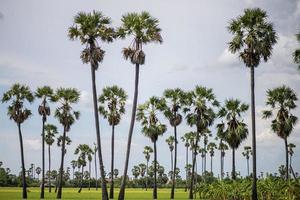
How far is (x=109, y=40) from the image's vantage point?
3984cm

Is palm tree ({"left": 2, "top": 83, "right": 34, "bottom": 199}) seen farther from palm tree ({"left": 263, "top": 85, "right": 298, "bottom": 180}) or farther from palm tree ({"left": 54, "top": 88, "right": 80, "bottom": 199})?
palm tree ({"left": 263, "top": 85, "right": 298, "bottom": 180})

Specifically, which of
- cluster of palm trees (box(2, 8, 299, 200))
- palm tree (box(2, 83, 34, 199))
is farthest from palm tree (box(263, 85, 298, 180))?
palm tree (box(2, 83, 34, 199))

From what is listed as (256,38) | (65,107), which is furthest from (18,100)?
(256,38)

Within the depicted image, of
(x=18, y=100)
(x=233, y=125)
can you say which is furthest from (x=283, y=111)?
(x=18, y=100)

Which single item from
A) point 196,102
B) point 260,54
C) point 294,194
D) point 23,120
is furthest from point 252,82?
point 23,120

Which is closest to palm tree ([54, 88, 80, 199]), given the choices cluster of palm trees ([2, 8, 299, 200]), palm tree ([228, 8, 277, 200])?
cluster of palm trees ([2, 8, 299, 200])

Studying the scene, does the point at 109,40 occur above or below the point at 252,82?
above

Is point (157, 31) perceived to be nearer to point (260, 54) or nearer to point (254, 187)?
point (260, 54)

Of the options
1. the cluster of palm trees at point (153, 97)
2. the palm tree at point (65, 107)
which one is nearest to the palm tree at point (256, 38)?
the cluster of palm trees at point (153, 97)

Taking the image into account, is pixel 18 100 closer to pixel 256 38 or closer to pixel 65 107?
pixel 65 107

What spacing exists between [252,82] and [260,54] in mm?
2856

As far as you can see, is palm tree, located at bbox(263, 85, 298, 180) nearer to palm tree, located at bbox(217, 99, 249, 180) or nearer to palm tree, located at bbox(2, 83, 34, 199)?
palm tree, located at bbox(217, 99, 249, 180)

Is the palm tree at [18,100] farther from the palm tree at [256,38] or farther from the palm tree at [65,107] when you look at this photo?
the palm tree at [256,38]

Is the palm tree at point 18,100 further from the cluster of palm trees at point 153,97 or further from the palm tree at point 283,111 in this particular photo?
the palm tree at point 283,111
